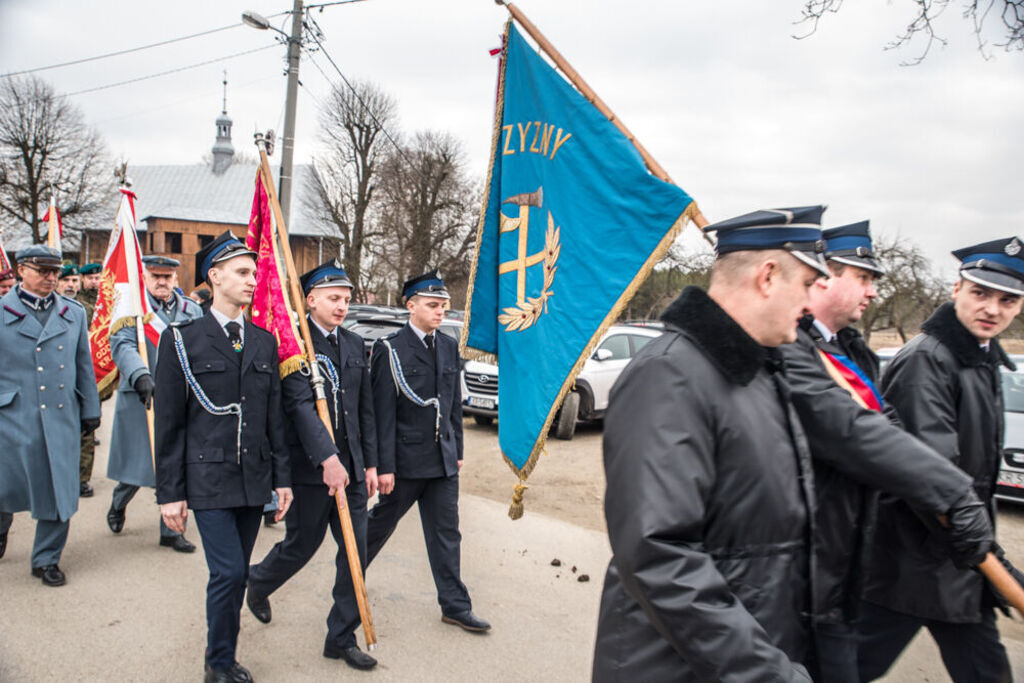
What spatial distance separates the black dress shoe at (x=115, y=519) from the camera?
223 inches

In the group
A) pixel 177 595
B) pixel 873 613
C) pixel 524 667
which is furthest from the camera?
pixel 177 595

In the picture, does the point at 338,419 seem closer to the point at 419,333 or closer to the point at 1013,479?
the point at 419,333

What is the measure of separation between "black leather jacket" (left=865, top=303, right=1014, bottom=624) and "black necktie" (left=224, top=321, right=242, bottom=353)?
9.74 ft

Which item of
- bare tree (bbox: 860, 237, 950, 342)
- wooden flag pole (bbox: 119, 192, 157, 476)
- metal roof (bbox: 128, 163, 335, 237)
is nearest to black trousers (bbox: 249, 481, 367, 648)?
wooden flag pole (bbox: 119, 192, 157, 476)

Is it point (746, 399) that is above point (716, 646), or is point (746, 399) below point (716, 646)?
above

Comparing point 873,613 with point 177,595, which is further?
point 177,595

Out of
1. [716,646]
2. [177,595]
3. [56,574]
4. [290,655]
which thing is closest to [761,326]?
[716,646]

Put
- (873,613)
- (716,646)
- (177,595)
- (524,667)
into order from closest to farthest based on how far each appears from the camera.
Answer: (716,646) → (873,613) → (524,667) → (177,595)

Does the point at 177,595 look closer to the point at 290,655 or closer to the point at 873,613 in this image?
the point at 290,655

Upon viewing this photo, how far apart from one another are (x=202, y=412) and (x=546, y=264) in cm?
181

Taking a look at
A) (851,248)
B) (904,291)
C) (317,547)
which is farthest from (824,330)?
(904,291)

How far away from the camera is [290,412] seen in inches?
149

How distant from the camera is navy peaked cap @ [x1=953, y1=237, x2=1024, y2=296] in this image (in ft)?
9.34

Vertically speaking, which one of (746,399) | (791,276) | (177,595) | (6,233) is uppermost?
(6,233)
